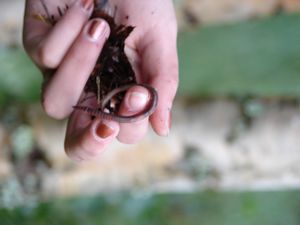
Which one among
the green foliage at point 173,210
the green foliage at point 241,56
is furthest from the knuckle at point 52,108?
the green foliage at point 173,210

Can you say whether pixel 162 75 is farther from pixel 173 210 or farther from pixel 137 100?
pixel 173 210

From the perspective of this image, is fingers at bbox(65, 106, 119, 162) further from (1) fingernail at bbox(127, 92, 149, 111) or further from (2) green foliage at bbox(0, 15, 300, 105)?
(2) green foliage at bbox(0, 15, 300, 105)

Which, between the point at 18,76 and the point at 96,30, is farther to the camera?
the point at 18,76

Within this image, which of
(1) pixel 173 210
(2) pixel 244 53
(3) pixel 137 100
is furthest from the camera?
(1) pixel 173 210

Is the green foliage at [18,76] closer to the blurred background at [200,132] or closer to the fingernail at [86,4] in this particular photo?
the blurred background at [200,132]

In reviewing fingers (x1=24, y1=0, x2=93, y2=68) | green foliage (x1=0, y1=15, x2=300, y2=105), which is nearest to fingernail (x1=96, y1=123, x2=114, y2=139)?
fingers (x1=24, y1=0, x2=93, y2=68)

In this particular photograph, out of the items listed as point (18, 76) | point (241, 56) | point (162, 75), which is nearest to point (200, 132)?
point (241, 56)

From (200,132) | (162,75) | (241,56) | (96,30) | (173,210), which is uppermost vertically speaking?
(96,30)
